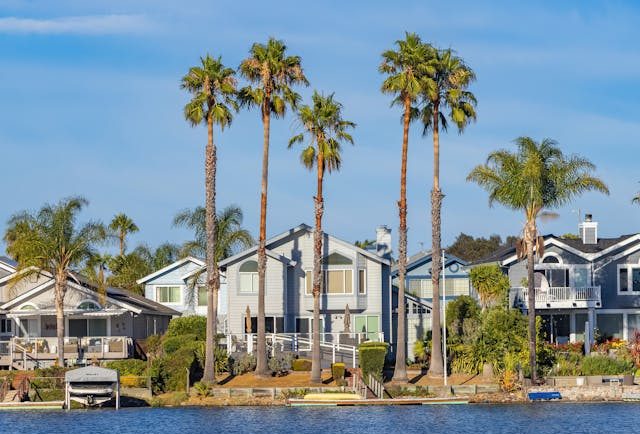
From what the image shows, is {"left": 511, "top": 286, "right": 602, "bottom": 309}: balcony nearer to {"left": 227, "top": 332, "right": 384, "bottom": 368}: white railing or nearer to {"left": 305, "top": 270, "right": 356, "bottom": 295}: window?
{"left": 227, "top": 332, "right": 384, "bottom": 368}: white railing

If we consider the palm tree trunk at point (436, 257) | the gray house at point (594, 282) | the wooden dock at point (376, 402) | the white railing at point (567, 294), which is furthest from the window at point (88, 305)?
the white railing at point (567, 294)

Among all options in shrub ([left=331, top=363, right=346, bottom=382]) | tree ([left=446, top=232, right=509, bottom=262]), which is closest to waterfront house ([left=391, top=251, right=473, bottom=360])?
shrub ([left=331, top=363, right=346, bottom=382])

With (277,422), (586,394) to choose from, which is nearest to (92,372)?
(277,422)

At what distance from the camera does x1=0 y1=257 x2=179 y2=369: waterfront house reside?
7300cm

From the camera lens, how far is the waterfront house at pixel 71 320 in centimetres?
7300

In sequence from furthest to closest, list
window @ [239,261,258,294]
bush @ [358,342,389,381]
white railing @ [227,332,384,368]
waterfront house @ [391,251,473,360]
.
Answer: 1. waterfront house @ [391,251,473,360]
2. window @ [239,261,258,294]
3. white railing @ [227,332,384,368]
4. bush @ [358,342,389,381]

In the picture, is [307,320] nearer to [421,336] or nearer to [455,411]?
[421,336]

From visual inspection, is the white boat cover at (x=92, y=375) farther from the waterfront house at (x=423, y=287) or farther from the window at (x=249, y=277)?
the waterfront house at (x=423, y=287)

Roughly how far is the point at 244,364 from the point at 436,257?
11.3m

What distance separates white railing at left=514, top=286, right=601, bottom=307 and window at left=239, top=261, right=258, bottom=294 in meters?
16.0

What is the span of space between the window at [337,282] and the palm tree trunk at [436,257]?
996 cm

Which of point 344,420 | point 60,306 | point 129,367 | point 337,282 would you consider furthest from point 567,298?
point 60,306

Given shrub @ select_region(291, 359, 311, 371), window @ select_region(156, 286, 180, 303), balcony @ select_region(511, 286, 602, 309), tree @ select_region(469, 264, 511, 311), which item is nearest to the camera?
shrub @ select_region(291, 359, 311, 371)

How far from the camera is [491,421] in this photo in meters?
55.9
